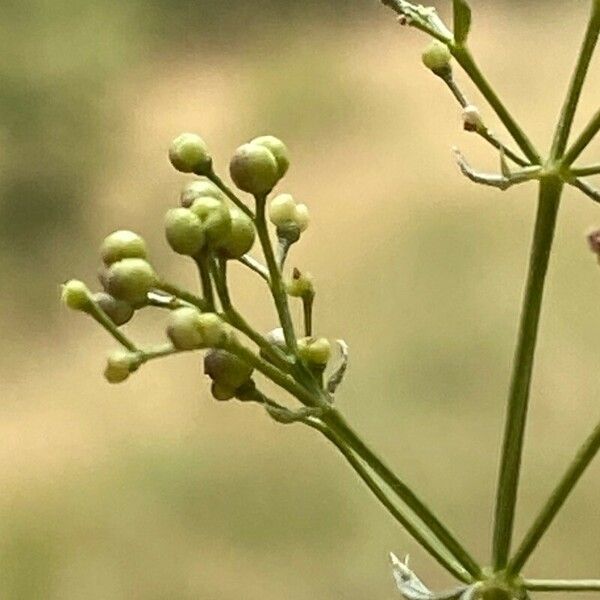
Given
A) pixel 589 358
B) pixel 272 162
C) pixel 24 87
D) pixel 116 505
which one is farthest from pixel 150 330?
pixel 272 162

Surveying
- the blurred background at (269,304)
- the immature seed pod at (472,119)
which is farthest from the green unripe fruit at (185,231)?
the blurred background at (269,304)

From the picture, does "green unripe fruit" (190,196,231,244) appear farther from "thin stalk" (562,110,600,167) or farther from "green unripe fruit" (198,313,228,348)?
"thin stalk" (562,110,600,167)

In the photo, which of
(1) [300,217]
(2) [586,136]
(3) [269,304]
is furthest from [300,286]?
(3) [269,304]

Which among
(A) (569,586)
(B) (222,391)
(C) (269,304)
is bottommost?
(A) (569,586)

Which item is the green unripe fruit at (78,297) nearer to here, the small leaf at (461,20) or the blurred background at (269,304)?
the small leaf at (461,20)

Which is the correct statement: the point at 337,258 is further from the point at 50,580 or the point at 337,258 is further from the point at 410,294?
the point at 50,580

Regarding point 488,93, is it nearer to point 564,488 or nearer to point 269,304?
point 564,488
